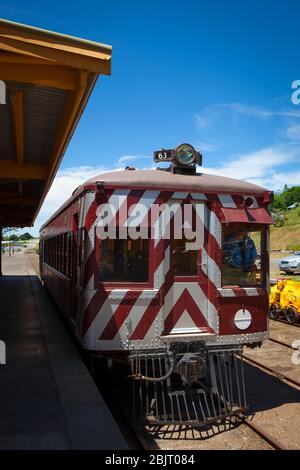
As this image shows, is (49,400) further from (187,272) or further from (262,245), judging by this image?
(262,245)

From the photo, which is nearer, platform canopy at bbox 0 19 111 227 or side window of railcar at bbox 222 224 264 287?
platform canopy at bbox 0 19 111 227

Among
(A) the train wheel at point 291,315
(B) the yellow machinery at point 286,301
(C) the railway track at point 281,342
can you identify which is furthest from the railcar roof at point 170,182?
(A) the train wheel at point 291,315

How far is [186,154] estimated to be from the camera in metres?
6.78

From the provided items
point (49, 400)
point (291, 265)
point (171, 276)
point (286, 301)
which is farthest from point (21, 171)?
point (291, 265)

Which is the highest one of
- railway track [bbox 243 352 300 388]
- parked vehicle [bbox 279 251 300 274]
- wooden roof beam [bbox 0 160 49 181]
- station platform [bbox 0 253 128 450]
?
wooden roof beam [bbox 0 160 49 181]

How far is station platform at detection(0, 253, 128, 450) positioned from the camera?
14.3 feet

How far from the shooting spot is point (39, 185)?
14.7 metres

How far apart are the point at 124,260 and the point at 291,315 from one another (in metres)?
8.72

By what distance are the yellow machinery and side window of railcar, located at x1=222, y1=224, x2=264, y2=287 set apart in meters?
6.85

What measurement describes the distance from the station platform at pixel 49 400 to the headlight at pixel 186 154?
330 cm

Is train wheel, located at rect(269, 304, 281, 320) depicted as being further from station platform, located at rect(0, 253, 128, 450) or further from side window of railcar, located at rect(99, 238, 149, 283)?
side window of railcar, located at rect(99, 238, 149, 283)

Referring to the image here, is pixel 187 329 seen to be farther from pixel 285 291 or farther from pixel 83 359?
pixel 285 291

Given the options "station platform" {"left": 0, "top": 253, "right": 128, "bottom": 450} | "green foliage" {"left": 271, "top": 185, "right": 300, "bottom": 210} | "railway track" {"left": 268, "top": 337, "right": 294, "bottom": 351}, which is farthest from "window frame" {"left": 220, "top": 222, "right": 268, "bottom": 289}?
"green foliage" {"left": 271, "top": 185, "right": 300, "bottom": 210}
